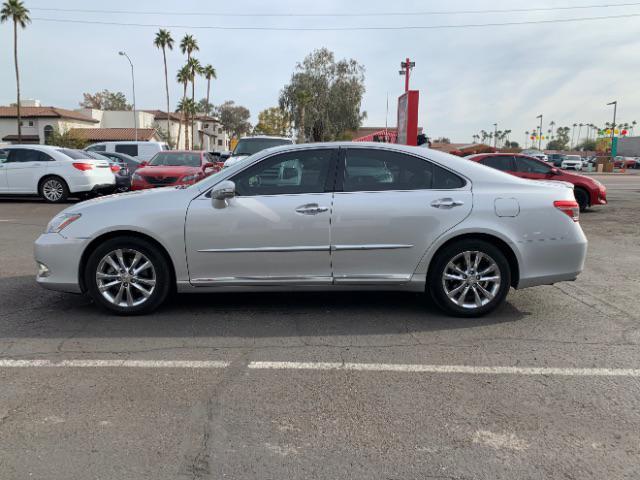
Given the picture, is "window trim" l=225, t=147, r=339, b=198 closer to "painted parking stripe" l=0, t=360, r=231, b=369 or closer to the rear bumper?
"painted parking stripe" l=0, t=360, r=231, b=369

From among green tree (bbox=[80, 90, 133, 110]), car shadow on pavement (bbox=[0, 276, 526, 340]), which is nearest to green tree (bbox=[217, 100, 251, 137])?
green tree (bbox=[80, 90, 133, 110])

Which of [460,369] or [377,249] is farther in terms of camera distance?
[377,249]

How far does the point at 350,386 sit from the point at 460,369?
2.85ft

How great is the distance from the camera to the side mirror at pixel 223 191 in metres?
4.81

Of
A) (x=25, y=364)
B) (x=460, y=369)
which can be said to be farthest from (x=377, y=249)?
(x=25, y=364)

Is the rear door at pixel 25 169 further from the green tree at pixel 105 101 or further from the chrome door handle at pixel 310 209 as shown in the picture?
the green tree at pixel 105 101

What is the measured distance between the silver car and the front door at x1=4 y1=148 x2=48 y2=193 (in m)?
11.1

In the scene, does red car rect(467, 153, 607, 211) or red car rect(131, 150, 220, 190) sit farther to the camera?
red car rect(467, 153, 607, 211)

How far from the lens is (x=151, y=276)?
5.01 metres

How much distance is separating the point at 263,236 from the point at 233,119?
362 feet

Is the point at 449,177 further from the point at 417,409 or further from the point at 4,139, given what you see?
the point at 4,139

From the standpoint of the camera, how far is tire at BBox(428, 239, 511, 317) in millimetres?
4938

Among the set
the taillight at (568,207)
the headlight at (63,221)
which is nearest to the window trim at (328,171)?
the headlight at (63,221)

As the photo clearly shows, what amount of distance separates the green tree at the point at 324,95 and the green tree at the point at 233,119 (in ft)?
196
